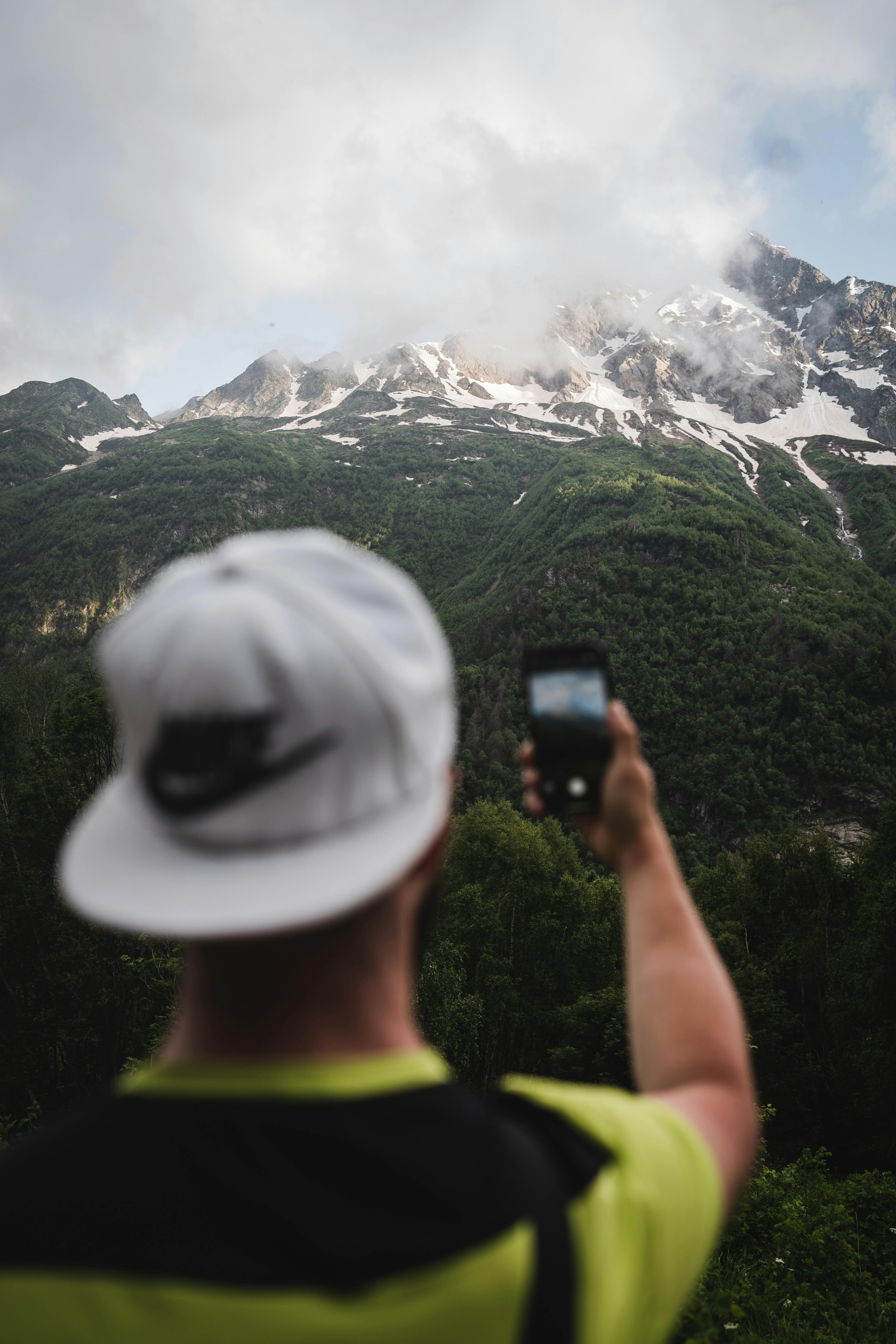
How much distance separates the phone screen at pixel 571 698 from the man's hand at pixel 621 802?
0.18 ft

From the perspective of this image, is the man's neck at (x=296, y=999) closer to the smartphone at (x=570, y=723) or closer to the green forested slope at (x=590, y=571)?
the smartphone at (x=570, y=723)

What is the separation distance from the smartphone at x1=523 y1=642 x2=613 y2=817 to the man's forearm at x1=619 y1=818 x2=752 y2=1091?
212 mm

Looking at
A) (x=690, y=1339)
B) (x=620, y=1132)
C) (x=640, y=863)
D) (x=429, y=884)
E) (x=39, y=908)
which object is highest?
(x=429, y=884)

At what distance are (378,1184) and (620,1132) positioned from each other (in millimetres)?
436

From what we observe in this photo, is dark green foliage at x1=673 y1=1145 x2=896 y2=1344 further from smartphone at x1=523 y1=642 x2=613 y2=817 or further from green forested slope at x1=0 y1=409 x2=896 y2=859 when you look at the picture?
green forested slope at x1=0 y1=409 x2=896 y2=859

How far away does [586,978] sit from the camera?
3109cm

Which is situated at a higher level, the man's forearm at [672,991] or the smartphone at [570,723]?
the smartphone at [570,723]

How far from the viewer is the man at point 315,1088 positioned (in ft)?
2.63

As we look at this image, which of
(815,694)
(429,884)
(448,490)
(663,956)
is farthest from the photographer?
(448,490)

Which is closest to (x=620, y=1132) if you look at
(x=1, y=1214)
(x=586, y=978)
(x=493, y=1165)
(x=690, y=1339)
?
(x=493, y=1165)

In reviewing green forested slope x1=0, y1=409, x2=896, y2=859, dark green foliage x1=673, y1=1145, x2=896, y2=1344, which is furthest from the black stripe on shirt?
green forested slope x1=0, y1=409, x2=896, y2=859

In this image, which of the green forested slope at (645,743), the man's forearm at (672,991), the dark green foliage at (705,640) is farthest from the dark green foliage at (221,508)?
the man's forearm at (672,991)

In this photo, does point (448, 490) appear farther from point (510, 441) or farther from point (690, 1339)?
point (690, 1339)

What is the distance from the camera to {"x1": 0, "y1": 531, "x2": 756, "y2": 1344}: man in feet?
2.63
